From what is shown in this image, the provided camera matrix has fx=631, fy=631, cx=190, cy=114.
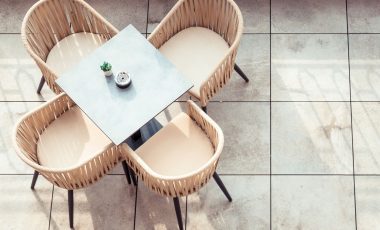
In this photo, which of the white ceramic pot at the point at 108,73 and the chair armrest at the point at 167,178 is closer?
the chair armrest at the point at 167,178

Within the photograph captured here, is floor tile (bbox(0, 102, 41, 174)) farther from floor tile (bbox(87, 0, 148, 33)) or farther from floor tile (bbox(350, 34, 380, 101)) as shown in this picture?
floor tile (bbox(350, 34, 380, 101))

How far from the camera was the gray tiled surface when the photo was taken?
14.9 ft

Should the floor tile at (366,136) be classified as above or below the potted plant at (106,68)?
below

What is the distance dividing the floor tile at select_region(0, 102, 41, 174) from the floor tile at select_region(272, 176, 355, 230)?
73.4 inches

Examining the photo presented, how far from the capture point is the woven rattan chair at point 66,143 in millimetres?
4004

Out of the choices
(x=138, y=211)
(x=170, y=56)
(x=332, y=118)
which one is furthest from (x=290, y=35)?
(x=138, y=211)

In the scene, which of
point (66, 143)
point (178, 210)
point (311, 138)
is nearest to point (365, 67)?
point (311, 138)

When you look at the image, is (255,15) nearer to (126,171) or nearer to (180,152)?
(180,152)

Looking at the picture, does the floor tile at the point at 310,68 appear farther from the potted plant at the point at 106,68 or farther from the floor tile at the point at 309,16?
the potted plant at the point at 106,68

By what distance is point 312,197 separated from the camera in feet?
15.0

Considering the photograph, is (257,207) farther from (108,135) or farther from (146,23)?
(146,23)

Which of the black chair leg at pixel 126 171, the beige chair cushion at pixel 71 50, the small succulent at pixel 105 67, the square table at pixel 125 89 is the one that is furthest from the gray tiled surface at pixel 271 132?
the small succulent at pixel 105 67

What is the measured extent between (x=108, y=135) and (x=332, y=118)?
1801mm

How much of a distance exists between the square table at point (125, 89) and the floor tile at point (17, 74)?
2.79 feet
